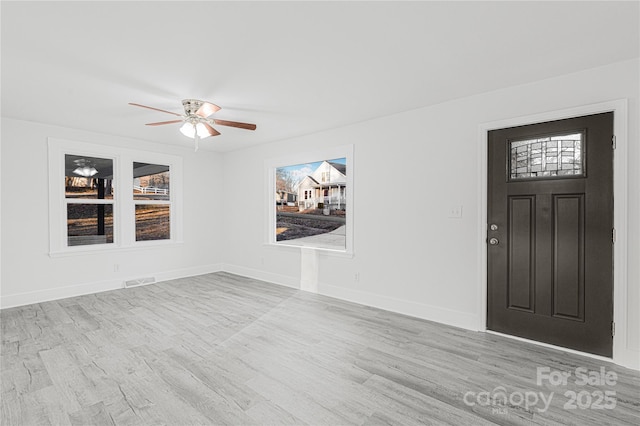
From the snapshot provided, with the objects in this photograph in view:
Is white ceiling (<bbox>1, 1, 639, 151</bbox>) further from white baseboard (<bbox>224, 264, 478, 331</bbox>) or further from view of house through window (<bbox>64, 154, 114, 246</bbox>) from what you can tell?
white baseboard (<bbox>224, 264, 478, 331</bbox>)

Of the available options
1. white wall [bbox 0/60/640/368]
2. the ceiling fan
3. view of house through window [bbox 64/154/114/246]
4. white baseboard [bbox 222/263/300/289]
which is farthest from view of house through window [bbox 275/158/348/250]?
view of house through window [bbox 64/154/114/246]

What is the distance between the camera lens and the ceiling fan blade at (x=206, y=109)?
3.11 meters

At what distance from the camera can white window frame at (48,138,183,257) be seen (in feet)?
14.6

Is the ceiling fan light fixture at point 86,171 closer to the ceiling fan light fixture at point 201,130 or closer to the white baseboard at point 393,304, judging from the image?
the ceiling fan light fixture at point 201,130

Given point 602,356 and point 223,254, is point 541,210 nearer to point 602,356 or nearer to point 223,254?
point 602,356

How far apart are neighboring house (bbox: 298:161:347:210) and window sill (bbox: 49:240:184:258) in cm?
260

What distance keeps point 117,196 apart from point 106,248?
2.80 ft

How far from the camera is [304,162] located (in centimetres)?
506

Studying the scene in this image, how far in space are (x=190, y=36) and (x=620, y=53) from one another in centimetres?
327

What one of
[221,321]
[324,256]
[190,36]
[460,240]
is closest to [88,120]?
[190,36]

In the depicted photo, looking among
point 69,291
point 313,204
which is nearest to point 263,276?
point 313,204

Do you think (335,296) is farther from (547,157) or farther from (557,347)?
(547,157)

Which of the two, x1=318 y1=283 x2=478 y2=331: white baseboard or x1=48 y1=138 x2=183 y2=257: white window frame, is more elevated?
x1=48 y1=138 x2=183 y2=257: white window frame

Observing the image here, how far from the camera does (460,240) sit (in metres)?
3.45
